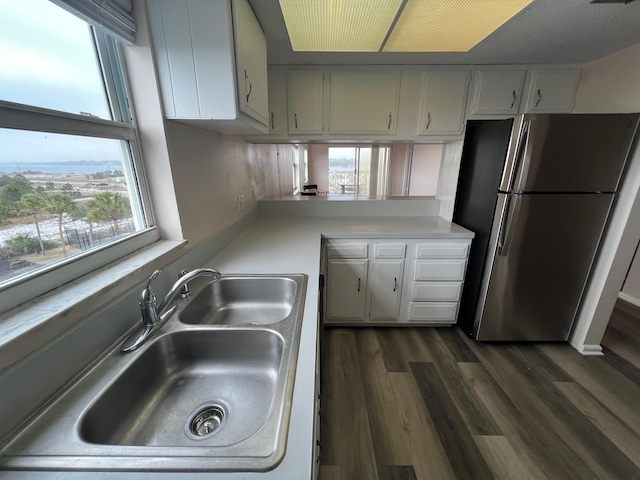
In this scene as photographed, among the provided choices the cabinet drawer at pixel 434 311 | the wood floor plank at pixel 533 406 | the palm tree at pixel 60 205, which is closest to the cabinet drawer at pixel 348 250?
the cabinet drawer at pixel 434 311

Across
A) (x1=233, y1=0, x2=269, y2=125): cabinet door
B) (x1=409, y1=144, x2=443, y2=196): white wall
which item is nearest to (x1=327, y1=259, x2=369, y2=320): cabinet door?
(x1=233, y1=0, x2=269, y2=125): cabinet door

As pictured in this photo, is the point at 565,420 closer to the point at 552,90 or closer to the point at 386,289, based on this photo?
the point at 386,289

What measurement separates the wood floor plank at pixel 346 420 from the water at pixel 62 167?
1.62m

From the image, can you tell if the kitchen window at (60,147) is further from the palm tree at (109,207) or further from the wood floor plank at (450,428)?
the wood floor plank at (450,428)

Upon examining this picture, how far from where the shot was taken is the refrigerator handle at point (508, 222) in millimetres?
1744

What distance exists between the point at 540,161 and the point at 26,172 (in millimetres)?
2451

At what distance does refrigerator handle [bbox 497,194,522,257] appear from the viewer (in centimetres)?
174

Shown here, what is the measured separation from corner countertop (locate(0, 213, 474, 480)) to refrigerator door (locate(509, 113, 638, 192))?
58cm

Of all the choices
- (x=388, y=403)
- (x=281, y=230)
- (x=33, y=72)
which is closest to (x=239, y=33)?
(x=33, y=72)

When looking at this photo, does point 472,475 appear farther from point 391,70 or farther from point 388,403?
point 391,70

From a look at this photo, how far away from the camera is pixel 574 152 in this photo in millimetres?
1661

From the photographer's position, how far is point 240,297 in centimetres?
130

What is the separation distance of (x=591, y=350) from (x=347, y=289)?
1.93 metres

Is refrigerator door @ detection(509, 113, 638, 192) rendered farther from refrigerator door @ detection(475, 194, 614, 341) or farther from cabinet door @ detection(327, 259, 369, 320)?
cabinet door @ detection(327, 259, 369, 320)
